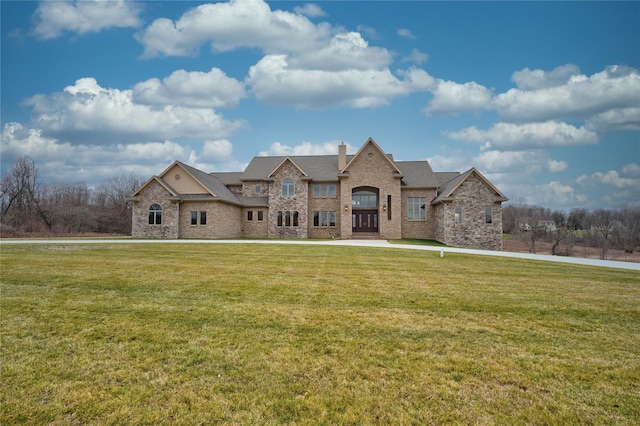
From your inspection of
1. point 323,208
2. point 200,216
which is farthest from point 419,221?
point 200,216

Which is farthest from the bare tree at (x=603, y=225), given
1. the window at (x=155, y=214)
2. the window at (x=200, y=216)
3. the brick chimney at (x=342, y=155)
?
the window at (x=155, y=214)

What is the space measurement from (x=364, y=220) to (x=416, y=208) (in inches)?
206

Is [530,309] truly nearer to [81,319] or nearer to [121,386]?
[121,386]

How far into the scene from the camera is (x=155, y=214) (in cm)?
3225

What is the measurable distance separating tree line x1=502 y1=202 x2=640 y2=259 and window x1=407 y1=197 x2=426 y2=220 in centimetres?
2540

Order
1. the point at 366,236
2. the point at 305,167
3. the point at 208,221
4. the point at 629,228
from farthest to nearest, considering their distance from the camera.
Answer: the point at 629,228 → the point at 305,167 → the point at 366,236 → the point at 208,221

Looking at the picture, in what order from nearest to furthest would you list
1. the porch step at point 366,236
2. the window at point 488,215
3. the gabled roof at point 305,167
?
1. the window at point 488,215
2. the porch step at point 366,236
3. the gabled roof at point 305,167

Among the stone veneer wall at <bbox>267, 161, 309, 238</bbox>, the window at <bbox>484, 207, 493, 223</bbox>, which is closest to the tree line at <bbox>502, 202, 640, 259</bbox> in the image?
the window at <bbox>484, 207, 493, 223</bbox>

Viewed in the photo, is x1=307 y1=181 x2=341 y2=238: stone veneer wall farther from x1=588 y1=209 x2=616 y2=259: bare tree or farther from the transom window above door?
x1=588 y1=209 x2=616 y2=259: bare tree

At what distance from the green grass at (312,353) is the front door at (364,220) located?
2490 cm

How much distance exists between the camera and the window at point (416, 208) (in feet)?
111

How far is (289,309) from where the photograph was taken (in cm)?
703

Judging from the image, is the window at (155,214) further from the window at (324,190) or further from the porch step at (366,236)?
the porch step at (366,236)

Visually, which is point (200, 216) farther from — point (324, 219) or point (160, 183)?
point (324, 219)
